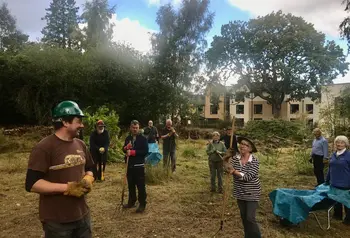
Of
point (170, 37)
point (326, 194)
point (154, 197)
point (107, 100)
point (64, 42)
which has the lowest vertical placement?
point (154, 197)

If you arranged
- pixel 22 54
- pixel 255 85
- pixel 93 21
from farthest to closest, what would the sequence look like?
pixel 255 85
pixel 93 21
pixel 22 54

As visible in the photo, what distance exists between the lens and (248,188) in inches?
159

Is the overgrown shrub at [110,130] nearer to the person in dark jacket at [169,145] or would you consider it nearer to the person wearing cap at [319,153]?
the person in dark jacket at [169,145]

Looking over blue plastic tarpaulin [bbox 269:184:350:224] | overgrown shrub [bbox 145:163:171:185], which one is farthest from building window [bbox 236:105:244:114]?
blue plastic tarpaulin [bbox 269:184:350:224]

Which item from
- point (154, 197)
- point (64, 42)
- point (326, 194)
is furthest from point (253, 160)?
point (64, 42)

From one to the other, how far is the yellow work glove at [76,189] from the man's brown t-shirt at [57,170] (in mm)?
87

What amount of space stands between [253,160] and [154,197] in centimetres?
328

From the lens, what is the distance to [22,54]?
1973 centimetres

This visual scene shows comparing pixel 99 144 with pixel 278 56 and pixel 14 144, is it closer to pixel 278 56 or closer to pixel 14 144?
pixel 14 144

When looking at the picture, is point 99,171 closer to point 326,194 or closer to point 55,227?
point 326,194

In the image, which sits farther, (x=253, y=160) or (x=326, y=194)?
(x=326, y=194)

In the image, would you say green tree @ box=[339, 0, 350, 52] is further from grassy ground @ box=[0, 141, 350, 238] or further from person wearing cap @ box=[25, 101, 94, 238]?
person wearing cap @ box=[25, 101, 94, 238]

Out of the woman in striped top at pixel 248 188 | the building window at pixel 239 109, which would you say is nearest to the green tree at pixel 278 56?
the building window at pixel 239 109

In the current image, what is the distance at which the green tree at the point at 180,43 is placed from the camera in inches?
939
